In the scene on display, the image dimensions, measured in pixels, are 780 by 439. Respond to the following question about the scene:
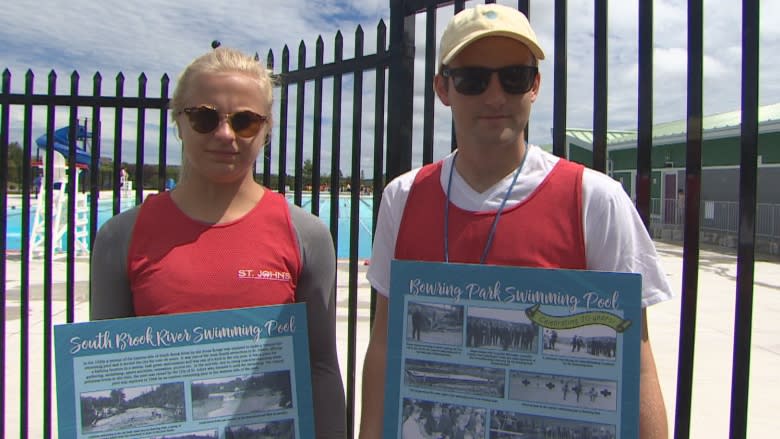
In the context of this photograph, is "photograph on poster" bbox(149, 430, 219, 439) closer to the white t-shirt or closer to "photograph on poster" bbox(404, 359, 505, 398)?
"photograph on poster" bbox(404, 359, 505, 398)

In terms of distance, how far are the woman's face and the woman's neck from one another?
0.04 metres

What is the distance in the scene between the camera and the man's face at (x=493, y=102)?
5.06 ft

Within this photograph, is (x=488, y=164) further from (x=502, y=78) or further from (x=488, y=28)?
(x=488, y=28)

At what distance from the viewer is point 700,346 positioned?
21.5ft

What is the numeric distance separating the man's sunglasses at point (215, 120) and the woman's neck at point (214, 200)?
7.1 inches

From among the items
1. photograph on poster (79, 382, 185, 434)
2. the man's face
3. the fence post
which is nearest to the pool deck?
the fence post

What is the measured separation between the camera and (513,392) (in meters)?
1.43

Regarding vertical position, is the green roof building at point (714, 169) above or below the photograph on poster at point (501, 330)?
above

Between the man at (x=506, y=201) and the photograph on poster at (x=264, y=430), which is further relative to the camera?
the photograph on poster at (x=264, y=430)

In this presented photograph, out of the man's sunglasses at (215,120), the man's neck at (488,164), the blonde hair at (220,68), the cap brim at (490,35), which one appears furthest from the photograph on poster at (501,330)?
the blonde hair at (220,68)

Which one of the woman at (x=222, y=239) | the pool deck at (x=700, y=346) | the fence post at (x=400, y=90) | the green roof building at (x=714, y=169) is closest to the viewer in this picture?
the woman at (x=222, y=239)

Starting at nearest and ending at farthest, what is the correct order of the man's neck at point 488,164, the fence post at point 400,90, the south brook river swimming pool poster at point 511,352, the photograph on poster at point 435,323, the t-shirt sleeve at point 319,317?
the south brook river swimming pool poster at point 511,352, the photograph on poster at point 435,323, the man's neck at point 488,164, the t-shirt sleeve at point 319,317, the fence post at point 400,90

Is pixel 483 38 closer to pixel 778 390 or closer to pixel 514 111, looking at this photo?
pixel 514 111

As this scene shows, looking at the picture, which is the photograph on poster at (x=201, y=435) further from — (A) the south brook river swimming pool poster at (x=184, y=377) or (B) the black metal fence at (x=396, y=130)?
(B) the black metal fence at (x=396, y=130)
